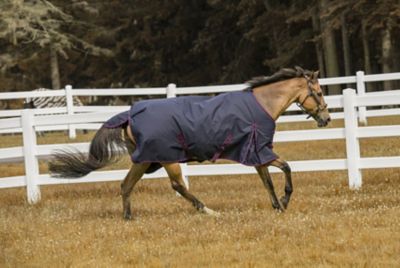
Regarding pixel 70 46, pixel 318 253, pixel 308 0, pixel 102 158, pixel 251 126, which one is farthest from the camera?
pixel 70 46

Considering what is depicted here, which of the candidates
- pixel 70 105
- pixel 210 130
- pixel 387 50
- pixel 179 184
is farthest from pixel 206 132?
pixel 387 50

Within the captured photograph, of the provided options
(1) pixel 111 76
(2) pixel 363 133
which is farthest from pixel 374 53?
(2) pixel 363 133

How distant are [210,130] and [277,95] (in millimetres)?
1087

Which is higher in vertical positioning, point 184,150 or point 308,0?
point 308,0

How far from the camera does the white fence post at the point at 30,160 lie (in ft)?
45.6

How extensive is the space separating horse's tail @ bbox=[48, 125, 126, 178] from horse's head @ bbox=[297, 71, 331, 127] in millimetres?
2367

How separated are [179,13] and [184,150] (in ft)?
102

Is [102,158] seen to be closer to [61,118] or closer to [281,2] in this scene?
[61,118]

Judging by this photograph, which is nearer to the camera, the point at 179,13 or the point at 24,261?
the point at 24,261

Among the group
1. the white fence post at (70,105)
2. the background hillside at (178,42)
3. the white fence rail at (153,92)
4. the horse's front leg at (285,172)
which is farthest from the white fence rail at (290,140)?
the background hillside at (178,42)

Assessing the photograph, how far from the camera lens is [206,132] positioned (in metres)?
11.2

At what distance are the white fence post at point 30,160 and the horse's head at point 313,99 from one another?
437cm

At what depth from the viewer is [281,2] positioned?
37.5m

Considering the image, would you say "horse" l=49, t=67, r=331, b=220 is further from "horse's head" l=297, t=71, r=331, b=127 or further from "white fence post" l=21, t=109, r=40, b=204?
"white fence post" l=21, t=109, r=40, b=204
